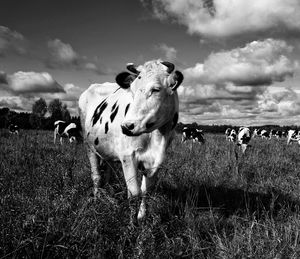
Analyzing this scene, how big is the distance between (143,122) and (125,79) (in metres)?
0.99

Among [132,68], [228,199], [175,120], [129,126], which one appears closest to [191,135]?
[228,199]

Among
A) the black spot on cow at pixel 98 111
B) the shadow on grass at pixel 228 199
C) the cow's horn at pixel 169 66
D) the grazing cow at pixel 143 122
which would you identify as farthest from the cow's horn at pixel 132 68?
the shadow on grass at pixel 228 199

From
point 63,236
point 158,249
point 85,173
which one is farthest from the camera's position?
point 85,173

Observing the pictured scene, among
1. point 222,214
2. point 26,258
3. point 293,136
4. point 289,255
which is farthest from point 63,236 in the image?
point 293,136

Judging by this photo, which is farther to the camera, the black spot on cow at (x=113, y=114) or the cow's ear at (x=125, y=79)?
the black spot on cow at (x=113, y=114)

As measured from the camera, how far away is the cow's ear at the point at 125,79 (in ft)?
13.6

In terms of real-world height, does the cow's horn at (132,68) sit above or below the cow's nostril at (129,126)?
above

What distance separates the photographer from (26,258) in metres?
2.13

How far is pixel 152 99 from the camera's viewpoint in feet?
11.5

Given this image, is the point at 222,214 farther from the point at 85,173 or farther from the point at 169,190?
the point at 85,173

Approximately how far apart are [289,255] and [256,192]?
3.11 metres

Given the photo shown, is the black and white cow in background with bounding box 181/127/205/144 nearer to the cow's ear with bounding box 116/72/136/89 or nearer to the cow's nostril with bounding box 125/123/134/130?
the cow's ear with bounding box 116/72/136/89

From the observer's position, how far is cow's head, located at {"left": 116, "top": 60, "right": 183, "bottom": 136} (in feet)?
11.4

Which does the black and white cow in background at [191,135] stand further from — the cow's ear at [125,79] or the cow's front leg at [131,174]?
the cow's front leg at [131,174]
